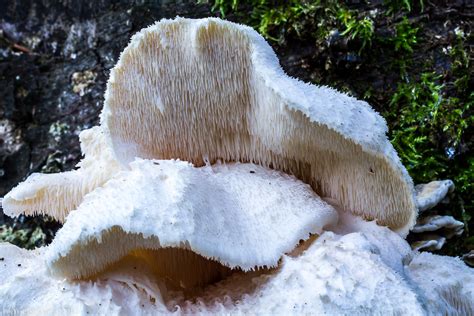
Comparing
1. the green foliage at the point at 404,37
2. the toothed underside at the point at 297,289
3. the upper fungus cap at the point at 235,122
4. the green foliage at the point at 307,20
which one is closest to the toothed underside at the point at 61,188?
the upper fungus cap at the point at 235,122

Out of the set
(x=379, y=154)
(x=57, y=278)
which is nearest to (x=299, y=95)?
(x=379, y=154)

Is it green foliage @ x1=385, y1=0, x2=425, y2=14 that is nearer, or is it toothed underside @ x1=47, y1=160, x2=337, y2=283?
toothed underside @ x1=47, y1=160, x2=337, y2=283

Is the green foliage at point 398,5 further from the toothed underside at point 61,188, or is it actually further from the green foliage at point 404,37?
the toothed underside at point 61,188

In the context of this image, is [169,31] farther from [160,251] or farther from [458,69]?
[458,69]

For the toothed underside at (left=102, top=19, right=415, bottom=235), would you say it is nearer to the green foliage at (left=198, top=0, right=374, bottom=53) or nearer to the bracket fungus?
the bracket fungus

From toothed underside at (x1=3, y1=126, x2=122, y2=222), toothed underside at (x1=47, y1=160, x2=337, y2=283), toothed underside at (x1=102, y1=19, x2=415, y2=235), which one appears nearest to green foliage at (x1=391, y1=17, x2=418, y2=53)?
toothed underside at (x1=102, y1=19, x2=415, y2=235)

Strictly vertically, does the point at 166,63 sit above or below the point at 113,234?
above

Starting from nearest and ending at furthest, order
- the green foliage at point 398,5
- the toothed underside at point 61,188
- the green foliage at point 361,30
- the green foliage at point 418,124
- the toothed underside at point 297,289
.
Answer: the toothed underside at point 297,289 < the toothed underside at point 61,188 < the green foliage at point 418,124 < the green foliage at point 361,30 < the green foliage at point 398,5
